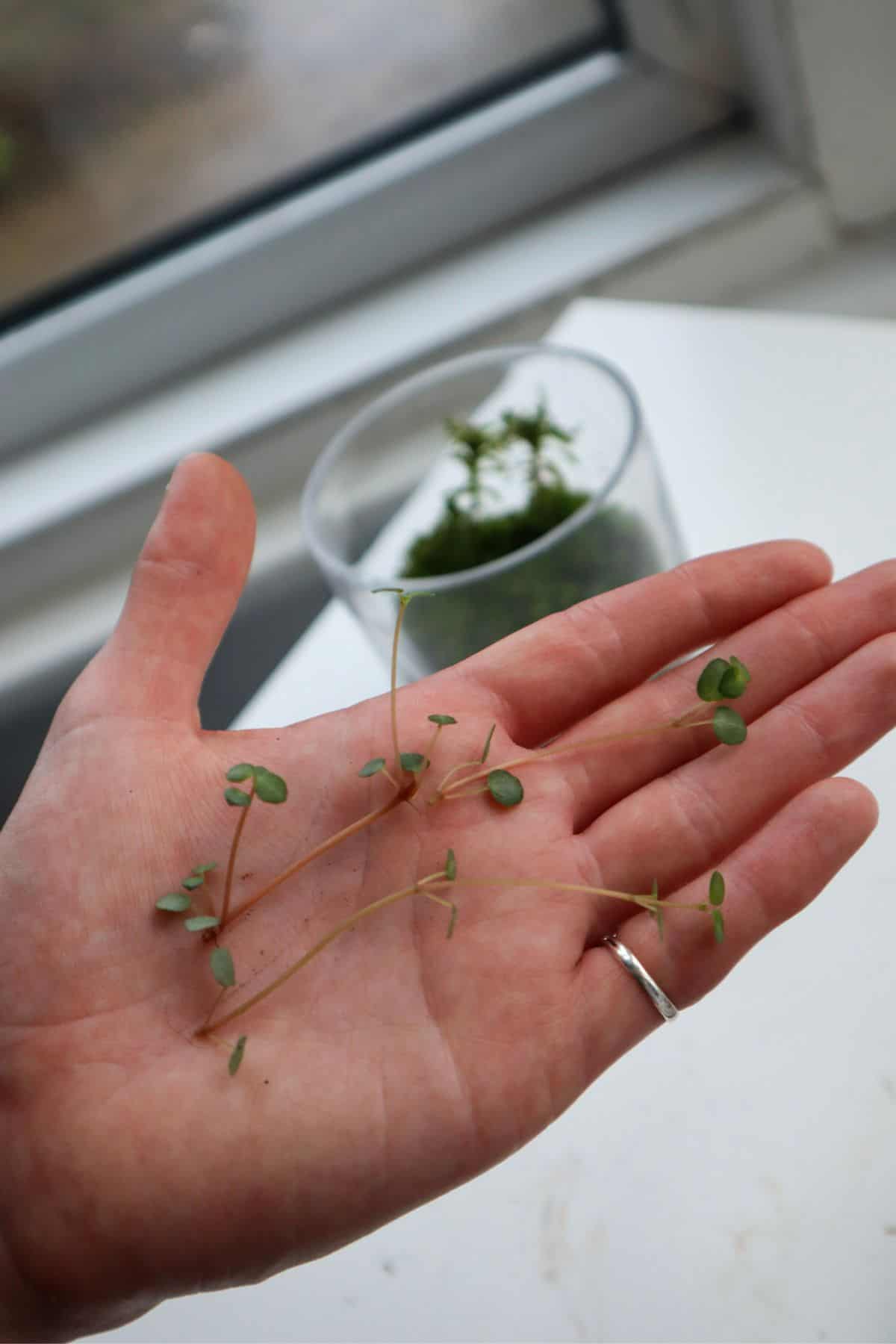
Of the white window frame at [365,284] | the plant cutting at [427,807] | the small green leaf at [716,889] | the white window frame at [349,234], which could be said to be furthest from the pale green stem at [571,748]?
the white window frame at [349,234]

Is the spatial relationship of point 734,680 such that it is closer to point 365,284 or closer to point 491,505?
point 491,505

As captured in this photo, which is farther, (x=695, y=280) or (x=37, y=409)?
(x=37, y=409)

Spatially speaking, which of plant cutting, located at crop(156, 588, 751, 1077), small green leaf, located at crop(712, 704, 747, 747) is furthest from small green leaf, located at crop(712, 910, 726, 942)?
small green leaf, located at crop(712, 704, 747, 747)

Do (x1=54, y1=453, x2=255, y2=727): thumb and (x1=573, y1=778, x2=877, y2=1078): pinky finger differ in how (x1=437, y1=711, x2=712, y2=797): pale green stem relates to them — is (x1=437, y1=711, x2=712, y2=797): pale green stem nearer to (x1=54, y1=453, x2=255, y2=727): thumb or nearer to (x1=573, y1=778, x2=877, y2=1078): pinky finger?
(x1=573, y1=778, x2=877, y2=1078): pinky finger

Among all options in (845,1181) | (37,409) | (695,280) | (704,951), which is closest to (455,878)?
(704,951)

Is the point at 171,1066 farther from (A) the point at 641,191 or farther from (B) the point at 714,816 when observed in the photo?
(A) the point at 641,191

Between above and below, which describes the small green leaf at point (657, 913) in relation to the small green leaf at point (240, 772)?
below

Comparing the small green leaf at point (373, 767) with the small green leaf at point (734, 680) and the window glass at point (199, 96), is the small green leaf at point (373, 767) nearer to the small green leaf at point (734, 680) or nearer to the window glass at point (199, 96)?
the small green leaf at point (734, 680)
